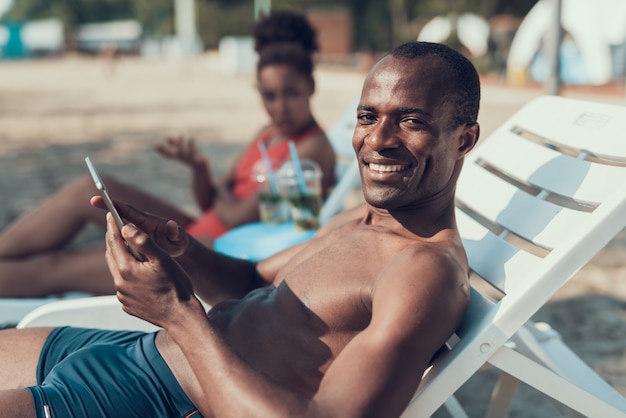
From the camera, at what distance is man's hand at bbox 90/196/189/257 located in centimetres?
218

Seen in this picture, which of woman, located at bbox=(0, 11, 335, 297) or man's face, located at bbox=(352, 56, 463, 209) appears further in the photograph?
woman, located at bbox=(0, 11, 335, 297)

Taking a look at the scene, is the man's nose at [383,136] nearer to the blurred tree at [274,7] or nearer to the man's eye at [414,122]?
the man's eye at [414,122]

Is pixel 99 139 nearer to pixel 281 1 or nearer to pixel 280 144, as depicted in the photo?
pixel 280 144

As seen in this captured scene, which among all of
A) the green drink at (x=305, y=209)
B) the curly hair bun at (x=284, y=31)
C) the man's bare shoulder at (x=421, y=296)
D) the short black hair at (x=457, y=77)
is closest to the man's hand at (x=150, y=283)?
the man's bare shoulder at (x=421, y=296)

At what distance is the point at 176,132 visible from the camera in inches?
535

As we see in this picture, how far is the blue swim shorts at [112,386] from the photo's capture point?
1.85m

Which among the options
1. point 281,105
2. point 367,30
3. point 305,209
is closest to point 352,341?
point 305,209

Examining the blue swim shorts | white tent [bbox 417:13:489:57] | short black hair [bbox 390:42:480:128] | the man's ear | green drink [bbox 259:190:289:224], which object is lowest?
white tent [bbox 417:13:489:57]

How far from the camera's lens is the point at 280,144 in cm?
401

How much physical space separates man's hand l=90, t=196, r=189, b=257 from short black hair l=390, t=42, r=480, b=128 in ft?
2.58

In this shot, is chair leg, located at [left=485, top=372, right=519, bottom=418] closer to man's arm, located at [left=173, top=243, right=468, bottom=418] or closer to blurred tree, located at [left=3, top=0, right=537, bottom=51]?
man's arm, located at [left=173, top=243, right=468, bottom=418]

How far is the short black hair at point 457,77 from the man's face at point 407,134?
0.07 feet

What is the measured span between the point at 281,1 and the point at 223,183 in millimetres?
49419

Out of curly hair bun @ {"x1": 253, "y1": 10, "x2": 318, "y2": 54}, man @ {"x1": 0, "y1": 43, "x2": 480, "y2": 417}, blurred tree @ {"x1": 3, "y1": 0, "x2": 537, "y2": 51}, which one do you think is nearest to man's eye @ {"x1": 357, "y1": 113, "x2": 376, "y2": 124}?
man @ {"x1": 0, "y1": 43, "x2": 480, "y2": 417}
